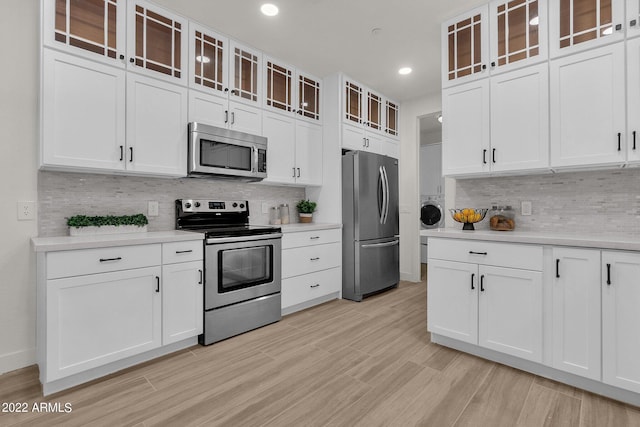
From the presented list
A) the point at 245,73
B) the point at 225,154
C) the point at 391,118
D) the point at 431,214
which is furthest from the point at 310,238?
the point at 431,214

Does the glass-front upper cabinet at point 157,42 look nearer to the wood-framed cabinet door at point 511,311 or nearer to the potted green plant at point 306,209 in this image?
the potted green plant at point 306,209

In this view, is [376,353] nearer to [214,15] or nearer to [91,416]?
A: [91,416]

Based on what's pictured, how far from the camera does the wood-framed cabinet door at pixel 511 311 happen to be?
205cm

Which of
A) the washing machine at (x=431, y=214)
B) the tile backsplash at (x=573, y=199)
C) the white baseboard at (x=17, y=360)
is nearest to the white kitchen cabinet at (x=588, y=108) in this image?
the tile backsplash at (x=573, y=199)

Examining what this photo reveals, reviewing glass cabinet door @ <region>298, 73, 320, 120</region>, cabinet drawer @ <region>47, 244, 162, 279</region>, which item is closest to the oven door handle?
cabinet drawer @ <region>47, 244, 162, 279</region>

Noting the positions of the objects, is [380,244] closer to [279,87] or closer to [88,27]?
[279,87]

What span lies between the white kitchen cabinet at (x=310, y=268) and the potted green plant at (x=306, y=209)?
0.41 metres

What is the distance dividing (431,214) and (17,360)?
6.07m

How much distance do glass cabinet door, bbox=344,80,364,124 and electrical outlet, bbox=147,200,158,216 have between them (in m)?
2.29

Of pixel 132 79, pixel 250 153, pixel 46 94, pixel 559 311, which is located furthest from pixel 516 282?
pixel 46 94

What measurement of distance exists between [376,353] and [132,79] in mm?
2726

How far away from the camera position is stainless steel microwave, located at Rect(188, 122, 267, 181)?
8.86 feet

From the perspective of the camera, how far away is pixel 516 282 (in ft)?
6.99

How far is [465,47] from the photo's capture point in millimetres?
2652
